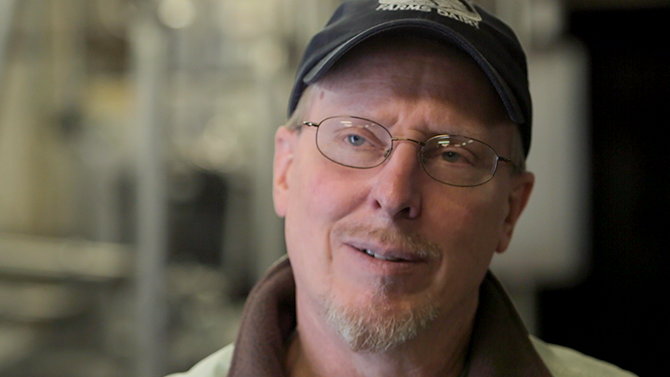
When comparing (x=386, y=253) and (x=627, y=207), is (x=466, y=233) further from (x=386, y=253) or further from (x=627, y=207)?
(x=627, y=207)

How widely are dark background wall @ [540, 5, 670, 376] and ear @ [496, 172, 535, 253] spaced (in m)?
3.33

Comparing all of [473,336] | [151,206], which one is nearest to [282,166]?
[473,336]

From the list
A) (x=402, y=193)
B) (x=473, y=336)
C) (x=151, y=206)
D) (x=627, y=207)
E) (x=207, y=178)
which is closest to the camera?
(x=402, y=193)

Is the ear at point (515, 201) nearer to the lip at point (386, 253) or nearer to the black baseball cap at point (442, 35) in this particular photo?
the black baseball cap at point (442, 35)

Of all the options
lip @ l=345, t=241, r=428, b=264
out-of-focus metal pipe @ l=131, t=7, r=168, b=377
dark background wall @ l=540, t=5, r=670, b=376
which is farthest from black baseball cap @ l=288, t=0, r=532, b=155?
dark background wall @ l=540, t=5, r=670, b=376

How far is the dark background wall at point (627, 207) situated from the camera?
4.23 m

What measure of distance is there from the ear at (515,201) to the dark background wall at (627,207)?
3328mm

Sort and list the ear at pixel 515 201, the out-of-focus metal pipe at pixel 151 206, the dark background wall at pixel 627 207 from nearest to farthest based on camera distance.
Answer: the ear at pixel 515 201 → the out-of-focus metal pipe at pixel 151 206 → the dark background wall at pixel 627 207

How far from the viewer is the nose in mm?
976

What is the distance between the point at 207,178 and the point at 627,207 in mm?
2538

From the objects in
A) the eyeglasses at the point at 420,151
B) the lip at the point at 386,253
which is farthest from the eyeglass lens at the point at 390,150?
the lip at the point at 386,253

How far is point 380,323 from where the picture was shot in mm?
994

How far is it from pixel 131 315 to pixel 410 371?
81.0 inches

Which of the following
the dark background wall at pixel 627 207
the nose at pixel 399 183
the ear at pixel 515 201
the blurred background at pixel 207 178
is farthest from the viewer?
the dark background wall at pixel 627 207
